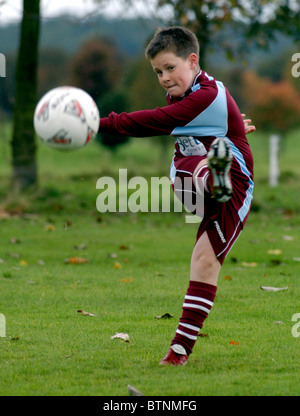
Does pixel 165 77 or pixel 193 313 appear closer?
pixel 193 313

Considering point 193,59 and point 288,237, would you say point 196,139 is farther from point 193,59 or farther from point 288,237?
point 288,237

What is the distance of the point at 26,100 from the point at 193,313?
9196mm

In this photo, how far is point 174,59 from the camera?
429 cm

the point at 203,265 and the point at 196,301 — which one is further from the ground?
the point at 203,265

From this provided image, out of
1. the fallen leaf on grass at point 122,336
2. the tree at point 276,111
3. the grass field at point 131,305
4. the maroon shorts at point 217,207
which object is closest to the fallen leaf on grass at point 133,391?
the grass field at point 131,305

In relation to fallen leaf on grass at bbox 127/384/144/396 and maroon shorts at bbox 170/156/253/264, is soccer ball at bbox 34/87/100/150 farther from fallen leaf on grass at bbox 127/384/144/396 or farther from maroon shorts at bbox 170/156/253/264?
fallen leaf on grass at bbox 127/384/144/396

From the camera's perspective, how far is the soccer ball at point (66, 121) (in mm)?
4230

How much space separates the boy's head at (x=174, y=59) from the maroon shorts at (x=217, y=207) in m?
0.47

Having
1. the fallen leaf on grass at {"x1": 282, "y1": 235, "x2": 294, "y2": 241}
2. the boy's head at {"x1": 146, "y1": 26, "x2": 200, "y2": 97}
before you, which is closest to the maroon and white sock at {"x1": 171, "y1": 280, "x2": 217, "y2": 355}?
the boy's head at {"x1": 146, "y1": 26, "x2": 200, "y2": 97}

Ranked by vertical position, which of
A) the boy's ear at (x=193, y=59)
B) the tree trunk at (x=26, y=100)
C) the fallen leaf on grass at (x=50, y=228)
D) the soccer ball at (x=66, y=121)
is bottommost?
the fallen leaf on grass at (x=50, y=228)

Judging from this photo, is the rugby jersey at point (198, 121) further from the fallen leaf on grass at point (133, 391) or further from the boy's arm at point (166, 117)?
the fallen leaf on grass at point (133, 391)

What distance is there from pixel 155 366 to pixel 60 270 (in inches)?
142
